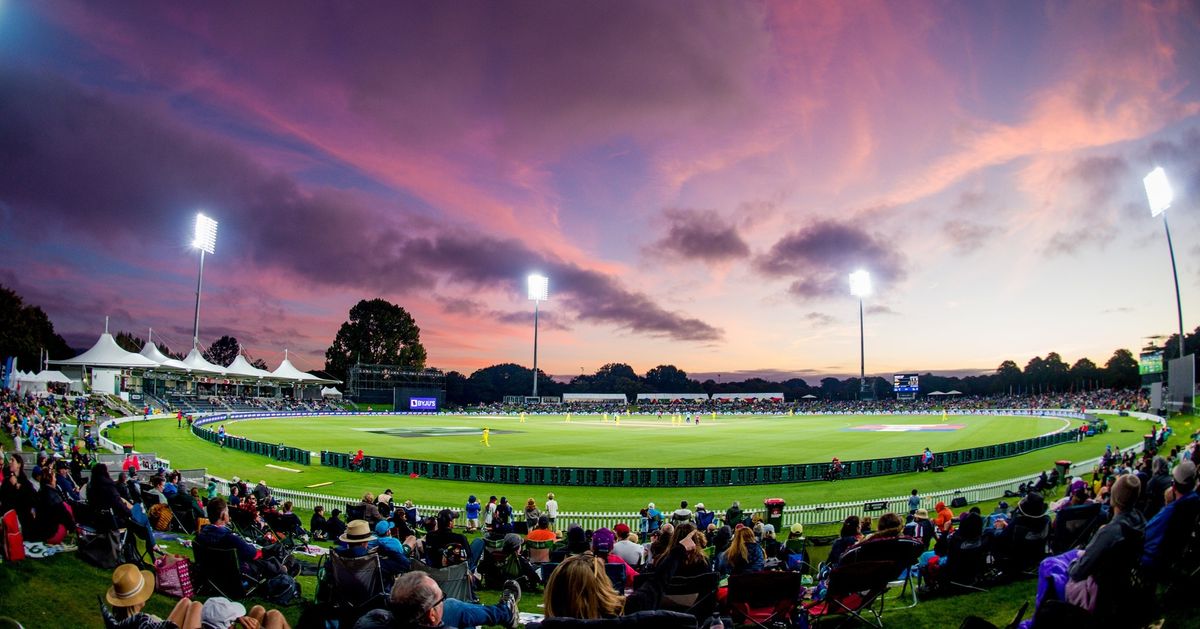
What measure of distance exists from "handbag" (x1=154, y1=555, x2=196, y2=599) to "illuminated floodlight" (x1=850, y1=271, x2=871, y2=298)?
94.6 m

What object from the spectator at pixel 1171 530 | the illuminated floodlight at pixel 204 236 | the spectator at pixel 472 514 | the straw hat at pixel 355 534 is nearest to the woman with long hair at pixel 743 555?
the spectator at pixel 1171 530

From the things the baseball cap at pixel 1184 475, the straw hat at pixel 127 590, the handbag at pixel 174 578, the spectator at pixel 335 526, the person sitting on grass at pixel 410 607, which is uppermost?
the baseball cap at pixel 1184 475

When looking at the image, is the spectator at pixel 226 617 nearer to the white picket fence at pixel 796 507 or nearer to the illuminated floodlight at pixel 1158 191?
the white picket fence at pixel 796 507

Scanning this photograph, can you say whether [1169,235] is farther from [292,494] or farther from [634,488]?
[292,494]

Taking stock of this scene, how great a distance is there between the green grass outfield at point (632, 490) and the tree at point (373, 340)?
291 ft

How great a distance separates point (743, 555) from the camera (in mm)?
7367

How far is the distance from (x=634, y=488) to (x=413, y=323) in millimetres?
120610

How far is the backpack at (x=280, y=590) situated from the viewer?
815 centimetres

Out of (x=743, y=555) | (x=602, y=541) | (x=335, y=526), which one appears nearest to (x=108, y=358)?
(x=335, y=526)

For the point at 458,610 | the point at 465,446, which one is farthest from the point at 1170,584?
the point at 465,446

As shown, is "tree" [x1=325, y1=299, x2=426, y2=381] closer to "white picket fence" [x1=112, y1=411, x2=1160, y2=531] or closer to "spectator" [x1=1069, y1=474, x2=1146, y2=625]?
"white picket fence" [x1=112, y1=411, x2=1160, y2=531]

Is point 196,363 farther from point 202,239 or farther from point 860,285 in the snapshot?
point 860,285

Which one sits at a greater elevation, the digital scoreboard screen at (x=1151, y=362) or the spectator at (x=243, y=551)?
the digital scoreboard screen at (x=1151, y=362)

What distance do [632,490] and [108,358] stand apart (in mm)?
78067
